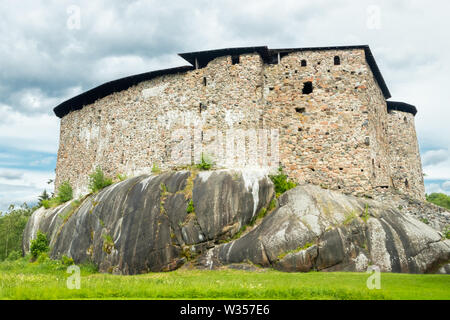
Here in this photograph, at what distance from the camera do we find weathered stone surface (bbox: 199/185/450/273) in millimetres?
19125

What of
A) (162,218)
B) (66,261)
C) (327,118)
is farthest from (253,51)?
(66,261)

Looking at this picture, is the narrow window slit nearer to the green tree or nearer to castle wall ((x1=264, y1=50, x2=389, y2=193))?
castle wall ((x1=264, y1=50, x2=389, y2=193))

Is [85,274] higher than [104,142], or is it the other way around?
[104,142]

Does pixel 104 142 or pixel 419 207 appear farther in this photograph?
pixel 104 142

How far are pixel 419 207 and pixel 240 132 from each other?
1187 cm

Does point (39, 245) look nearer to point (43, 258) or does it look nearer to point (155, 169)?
point (43, 258)

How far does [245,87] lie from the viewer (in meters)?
26.4

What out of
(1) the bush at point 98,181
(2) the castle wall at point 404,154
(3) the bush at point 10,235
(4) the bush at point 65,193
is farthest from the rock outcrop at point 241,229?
(3) the bush at point 10,235

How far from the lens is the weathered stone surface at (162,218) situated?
2123 cm

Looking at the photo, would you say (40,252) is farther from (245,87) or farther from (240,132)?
(245,87)

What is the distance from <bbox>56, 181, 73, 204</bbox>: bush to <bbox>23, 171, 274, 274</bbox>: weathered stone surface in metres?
7.94
